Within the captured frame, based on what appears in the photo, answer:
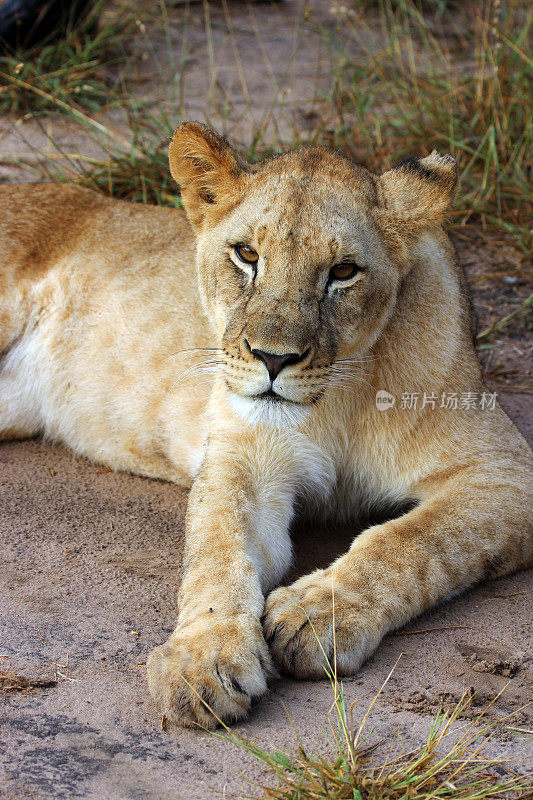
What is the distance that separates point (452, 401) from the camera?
129 inches

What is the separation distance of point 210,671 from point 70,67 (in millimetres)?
5733

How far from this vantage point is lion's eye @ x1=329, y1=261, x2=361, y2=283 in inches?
112

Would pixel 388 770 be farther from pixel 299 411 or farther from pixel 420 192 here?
pixel 420 192

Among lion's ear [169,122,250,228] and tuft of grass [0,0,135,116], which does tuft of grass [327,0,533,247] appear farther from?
lion's ear [169,122,250,228]

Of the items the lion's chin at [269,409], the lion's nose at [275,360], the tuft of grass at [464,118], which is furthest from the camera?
the tuft of grass at [464,118]

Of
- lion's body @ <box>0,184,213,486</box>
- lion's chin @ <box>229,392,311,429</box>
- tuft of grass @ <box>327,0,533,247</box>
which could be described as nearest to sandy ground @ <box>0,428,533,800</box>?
lion's body @ <box>0,184,213,486</box>

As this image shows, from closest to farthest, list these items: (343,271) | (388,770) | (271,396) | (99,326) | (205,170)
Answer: (388,770) < (271,396) < (343,271) < (205,170) < (99,326)

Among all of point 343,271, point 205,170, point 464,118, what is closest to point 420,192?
point 343,271

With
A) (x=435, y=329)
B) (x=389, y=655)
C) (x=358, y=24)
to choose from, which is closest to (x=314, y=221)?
(x=435, y=329)

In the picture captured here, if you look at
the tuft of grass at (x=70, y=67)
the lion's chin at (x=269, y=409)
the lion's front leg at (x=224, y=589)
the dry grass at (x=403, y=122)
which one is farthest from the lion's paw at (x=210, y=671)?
the tuft of grass at (x=70, y=67)

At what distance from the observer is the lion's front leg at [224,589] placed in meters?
2.32

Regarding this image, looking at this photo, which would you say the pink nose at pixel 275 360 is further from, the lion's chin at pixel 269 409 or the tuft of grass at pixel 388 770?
the tuft of grass at pixel 388 770

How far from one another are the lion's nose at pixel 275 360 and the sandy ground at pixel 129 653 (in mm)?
836

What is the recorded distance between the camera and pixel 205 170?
320 centimetres
